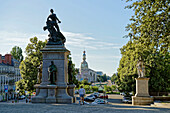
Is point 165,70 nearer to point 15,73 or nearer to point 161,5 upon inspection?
point 161,5

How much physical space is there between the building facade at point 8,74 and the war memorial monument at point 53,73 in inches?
1851

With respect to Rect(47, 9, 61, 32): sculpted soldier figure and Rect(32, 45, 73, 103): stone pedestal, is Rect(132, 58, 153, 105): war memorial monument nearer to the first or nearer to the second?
Rect(32, 45, 73, 103): stone pedestal

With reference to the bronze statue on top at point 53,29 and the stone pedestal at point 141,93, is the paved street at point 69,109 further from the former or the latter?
the stone pedestal at point 141,93

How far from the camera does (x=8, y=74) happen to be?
64.1 metres

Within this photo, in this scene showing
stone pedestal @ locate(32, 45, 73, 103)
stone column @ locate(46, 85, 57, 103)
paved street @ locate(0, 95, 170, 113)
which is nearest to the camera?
paved street @ locate(0, 95, 170, 113)

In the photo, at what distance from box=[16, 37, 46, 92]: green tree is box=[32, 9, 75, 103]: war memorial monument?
1771cm

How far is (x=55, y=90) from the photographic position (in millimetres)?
14086

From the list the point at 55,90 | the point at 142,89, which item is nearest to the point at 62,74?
the point at 55,90

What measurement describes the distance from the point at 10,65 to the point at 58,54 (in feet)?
187

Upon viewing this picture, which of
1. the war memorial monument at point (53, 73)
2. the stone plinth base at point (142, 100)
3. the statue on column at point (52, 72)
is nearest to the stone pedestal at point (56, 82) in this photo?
the war memorial monument at point (53, 73)

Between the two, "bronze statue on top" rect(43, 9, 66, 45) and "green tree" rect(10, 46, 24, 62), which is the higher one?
"green tree" rect(10, 46, 24, 62)

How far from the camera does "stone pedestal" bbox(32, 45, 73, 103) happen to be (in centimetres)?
1393

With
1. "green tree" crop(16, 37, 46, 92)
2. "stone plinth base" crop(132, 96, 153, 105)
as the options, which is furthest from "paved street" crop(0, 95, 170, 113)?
"green tree" crop(16, 37, 46, 92)

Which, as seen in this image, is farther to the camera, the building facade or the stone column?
the building facade
